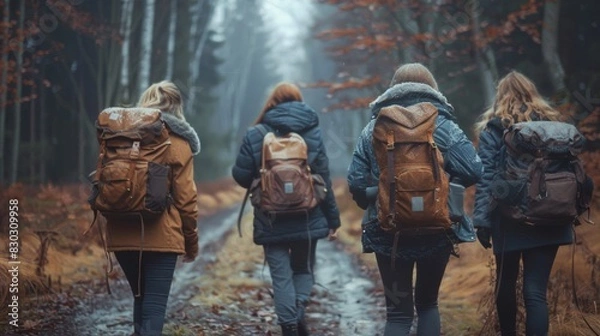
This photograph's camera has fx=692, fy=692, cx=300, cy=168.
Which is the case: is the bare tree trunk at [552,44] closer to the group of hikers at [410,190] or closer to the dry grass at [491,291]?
the dry grass at [491,291]

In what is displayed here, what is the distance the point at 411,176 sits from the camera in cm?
410

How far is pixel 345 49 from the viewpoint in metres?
14.2

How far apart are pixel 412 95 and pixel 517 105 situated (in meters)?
1.10

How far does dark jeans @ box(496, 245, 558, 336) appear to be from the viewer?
475 cm

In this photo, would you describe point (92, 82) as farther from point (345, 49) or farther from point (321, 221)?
point (321, 221)

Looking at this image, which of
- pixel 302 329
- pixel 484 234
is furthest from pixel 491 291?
pixel 302 329

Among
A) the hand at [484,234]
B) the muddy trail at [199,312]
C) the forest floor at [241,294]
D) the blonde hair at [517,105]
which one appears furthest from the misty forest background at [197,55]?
the hand at [484,234]

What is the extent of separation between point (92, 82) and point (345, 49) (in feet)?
31.9

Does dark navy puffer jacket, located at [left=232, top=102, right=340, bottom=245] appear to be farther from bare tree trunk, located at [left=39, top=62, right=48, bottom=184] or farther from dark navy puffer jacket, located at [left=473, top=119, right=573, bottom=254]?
bare tree trunk, located at [left=39, top=62, right=48, bottom=184]

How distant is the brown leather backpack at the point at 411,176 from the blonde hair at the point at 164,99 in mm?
1709

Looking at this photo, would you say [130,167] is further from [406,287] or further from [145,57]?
[145,57]

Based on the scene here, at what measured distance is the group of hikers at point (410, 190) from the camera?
4168 millimetres

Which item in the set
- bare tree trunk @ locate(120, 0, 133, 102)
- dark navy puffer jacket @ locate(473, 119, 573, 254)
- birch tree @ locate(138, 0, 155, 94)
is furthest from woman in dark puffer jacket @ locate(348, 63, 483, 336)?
bare tree trunk @ locate(120, 0, 133, 102)

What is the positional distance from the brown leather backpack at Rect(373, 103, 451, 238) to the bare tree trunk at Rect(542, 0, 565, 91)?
21.1ft
